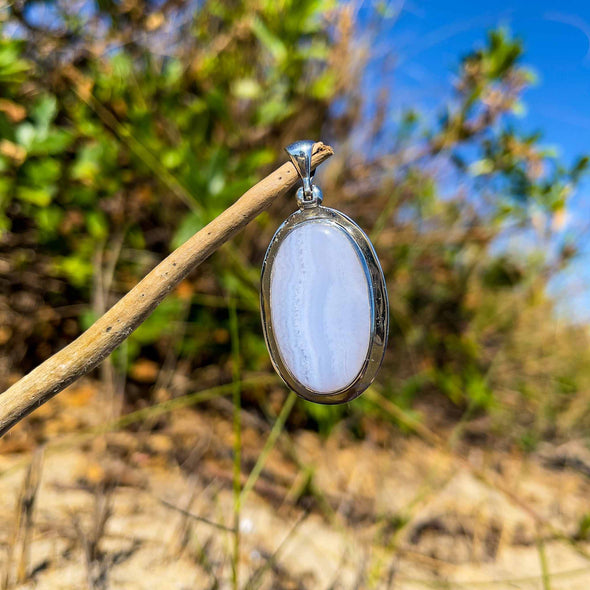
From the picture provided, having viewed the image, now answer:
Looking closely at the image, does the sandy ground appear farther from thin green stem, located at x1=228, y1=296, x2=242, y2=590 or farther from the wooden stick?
the wooden stick

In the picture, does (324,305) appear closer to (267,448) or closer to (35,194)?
(267,448)

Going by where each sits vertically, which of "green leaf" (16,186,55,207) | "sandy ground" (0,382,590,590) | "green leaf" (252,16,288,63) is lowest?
"sandy ground" (0,382,590,590)

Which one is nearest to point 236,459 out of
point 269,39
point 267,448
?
point 267,448

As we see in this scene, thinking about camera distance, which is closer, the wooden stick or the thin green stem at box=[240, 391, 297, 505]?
the wooden stick

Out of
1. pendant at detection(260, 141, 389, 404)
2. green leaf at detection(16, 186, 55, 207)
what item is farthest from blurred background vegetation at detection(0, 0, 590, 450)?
pendant at detection(260, 141, 389, 404)

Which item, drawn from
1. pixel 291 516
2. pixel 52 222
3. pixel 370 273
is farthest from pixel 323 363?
pixel 52 222

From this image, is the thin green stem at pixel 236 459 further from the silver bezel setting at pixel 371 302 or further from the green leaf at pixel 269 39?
the green leaf at pixel 269 39
